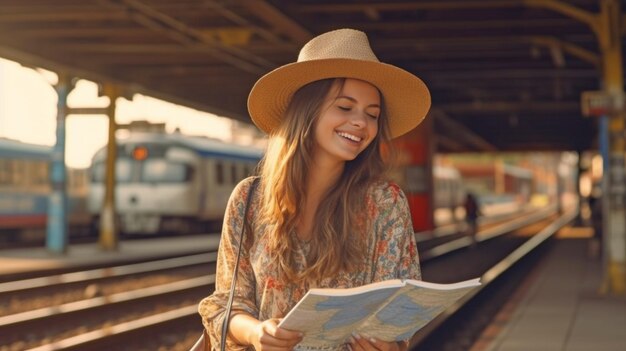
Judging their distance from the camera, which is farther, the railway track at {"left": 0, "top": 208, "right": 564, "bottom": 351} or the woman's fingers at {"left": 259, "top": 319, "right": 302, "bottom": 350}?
the railway track at {"left": 0, "top": 208, "right": 564, "bottom": 351}

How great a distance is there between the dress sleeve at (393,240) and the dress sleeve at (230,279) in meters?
0.37

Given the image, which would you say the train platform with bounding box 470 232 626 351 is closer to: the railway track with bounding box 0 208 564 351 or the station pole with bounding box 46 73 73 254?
the railway track with bounding box 0 208 564 351

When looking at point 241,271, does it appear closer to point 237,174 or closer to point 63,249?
point 63,249

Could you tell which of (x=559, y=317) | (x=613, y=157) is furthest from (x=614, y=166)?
(x=559, y=317)

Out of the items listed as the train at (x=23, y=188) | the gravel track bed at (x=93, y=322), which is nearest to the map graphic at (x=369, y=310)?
the gravel track bed at (x=93, y=322)

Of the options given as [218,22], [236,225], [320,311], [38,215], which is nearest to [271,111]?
[236,225]

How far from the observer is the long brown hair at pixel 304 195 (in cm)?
288

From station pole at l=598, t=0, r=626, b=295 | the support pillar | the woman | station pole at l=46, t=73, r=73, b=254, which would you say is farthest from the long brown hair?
the support pillar

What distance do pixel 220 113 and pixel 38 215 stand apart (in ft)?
18.1

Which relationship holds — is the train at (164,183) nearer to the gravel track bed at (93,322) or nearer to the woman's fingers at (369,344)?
the gravel track bed at (93,322)

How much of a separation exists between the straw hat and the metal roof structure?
1107cm

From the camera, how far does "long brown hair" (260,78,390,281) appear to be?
9.43 feet

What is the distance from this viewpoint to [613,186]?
47.2 ft

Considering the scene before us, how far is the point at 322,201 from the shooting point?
3002 mm
